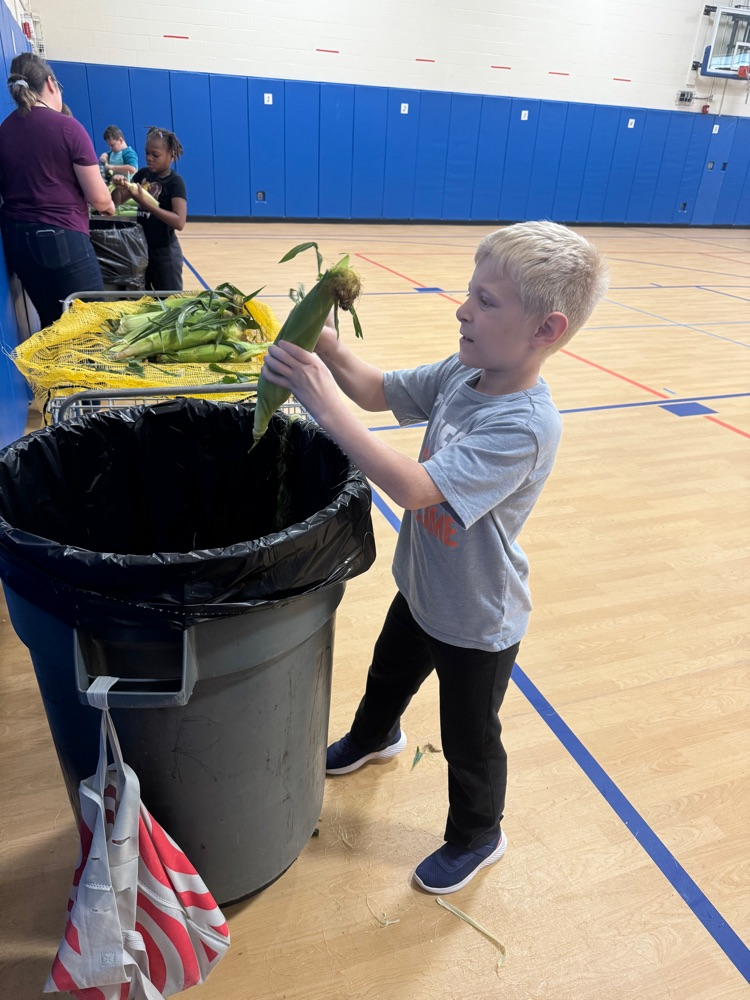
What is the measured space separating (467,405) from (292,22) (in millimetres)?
11741

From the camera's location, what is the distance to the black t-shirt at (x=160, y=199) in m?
4.13

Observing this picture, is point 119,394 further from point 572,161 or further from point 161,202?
point 572,161

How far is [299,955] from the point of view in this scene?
138 centimetres

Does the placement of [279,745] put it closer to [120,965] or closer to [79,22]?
[120,965]

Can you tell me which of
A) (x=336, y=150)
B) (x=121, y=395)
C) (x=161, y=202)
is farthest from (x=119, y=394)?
(x=336, y=150)

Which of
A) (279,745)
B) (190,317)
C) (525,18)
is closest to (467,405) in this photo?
(279,745)

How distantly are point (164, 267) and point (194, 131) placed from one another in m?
7.33

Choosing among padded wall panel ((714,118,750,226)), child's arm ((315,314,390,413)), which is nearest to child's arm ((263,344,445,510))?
child's arm ((315,314,390,413))

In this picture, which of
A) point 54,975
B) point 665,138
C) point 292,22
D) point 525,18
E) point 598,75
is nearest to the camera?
point 54,975

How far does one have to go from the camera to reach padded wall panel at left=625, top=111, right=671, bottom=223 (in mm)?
13109

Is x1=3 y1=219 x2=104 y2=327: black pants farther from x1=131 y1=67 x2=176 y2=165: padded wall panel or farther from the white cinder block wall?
the white cinder block wall

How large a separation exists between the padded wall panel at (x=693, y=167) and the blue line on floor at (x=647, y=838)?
1488cm

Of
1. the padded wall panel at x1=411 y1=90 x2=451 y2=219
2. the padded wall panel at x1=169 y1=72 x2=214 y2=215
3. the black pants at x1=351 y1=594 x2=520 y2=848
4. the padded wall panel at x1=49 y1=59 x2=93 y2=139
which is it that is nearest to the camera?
the black pants at x1=351 y1=594 x2=520 y2=848

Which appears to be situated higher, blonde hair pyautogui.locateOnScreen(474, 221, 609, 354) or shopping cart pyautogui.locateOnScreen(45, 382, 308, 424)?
blonde hair pyautogui.locateOnScreen(474, 221, 609, 354)
